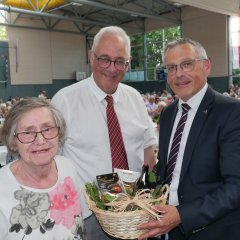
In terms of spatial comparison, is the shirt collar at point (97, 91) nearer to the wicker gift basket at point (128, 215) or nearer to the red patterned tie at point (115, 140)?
the red patterned tie at point (115, 140)

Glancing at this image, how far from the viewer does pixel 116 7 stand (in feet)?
50.5

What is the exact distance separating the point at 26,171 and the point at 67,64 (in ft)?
68.6

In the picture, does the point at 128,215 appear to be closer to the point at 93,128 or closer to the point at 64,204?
the point at 64,204

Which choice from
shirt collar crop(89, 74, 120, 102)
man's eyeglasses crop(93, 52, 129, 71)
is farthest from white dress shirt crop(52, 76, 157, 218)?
man's eyeglasses crop(93, 52, 129, 71)

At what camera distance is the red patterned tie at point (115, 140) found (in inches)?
86.1

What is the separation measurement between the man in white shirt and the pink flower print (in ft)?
1.26

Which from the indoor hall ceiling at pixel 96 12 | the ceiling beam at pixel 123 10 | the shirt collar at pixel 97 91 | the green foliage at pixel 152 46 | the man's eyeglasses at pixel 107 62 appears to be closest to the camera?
the man's eyeglasses at pixel 107 62

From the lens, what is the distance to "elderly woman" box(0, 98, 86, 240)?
1479 millimetres

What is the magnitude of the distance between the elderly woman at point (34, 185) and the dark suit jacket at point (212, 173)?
0.55 m

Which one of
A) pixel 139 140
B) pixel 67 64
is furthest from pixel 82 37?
pixel 139 140

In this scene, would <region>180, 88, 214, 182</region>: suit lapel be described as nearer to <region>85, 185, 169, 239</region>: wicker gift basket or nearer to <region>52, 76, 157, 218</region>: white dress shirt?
<region>85, 185, 169, 239</region>: wicker gift basket

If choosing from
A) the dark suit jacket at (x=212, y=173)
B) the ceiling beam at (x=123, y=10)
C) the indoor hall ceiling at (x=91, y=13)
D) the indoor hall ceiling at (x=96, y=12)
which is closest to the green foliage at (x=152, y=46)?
the indoor hall ceiling at (x=96, y=12)

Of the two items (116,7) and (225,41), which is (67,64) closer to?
(116,7)

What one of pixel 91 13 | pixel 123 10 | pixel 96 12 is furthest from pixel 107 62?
pixel 91 13
